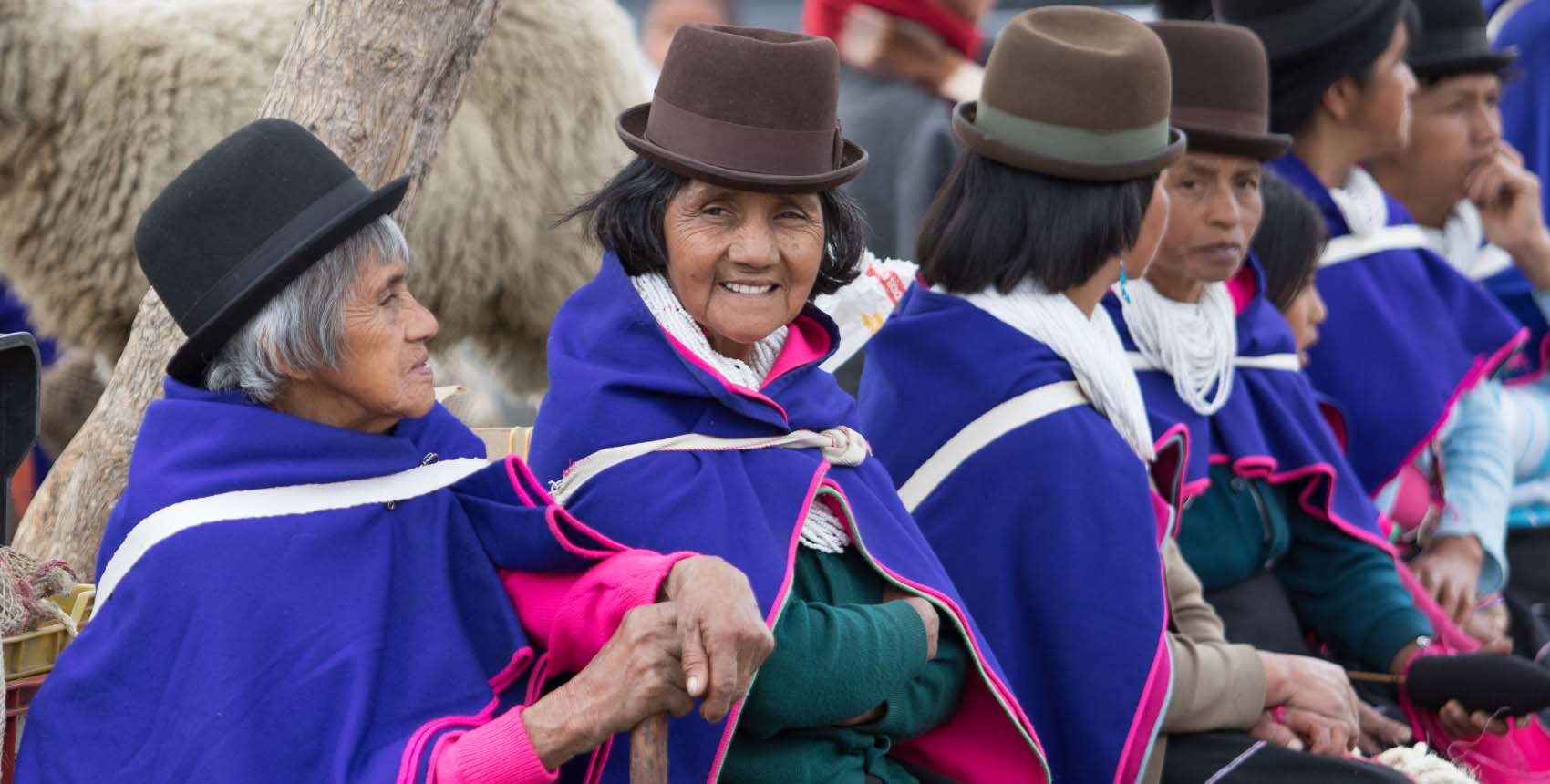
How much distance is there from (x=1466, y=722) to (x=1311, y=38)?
1.90 metres

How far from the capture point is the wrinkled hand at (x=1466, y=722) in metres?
3.83

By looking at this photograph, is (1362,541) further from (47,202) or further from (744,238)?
(47,202)

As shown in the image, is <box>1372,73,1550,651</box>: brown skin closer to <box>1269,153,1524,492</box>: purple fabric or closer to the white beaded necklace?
<box>1269,153,1524,492</box>: purple fabric

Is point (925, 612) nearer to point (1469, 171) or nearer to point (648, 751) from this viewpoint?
point (648, 751)

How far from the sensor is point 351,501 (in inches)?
94.2

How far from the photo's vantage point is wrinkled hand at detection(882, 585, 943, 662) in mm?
2713

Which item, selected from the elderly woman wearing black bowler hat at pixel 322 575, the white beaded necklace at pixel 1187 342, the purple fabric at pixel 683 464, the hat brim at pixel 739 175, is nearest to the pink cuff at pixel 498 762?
the elderly woman wearing black bowler hat at pixel 322 575

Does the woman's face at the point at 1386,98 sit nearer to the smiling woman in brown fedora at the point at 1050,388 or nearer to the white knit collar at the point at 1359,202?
the white knit collar at the point at 1359,202

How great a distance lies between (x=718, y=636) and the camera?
2.14 metres

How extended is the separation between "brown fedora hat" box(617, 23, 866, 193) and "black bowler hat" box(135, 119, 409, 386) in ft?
1.62

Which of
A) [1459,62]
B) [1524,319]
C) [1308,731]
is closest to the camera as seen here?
[1308,731]

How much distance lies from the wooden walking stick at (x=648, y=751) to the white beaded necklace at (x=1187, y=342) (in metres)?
2.00

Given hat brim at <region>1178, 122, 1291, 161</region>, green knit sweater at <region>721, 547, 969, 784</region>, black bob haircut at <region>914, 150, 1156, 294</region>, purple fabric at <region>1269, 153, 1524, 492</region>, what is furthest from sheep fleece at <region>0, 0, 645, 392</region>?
purple fabric at <region>1269, 153, 1524, 492</region>

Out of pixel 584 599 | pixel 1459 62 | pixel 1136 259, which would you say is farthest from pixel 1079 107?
pixel 1459 62
